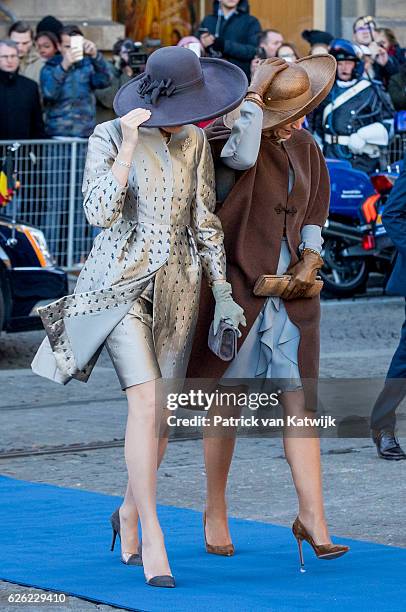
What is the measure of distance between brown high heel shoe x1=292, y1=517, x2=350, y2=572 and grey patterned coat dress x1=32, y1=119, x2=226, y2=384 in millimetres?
737

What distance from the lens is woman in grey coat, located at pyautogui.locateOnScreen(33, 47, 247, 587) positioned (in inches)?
220

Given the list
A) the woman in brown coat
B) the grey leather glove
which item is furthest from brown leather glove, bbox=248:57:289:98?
the grey leather glove

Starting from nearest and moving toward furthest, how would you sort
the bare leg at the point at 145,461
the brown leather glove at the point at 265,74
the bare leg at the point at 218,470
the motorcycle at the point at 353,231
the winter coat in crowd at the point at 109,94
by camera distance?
the bare leg at the point at 145,461 < the brown leather glove at the point at 265,74 < the bare leg at the point at 218,470 < the motorcycle at the point at 353,231 < the winter coat in crowd at the point at 109,94

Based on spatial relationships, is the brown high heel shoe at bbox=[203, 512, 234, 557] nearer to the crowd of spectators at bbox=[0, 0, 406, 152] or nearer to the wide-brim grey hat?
the wide-brim grey hat

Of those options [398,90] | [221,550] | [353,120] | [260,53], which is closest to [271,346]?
[221,550]

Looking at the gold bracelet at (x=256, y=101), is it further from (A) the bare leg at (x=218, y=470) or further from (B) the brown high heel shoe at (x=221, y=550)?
(B) the brown high heel shoe at (x=221, y=550)

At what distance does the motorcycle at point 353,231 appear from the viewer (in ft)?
48.9

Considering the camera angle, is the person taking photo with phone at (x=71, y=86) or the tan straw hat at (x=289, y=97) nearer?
the tan straw hat at (x=289, y=97)

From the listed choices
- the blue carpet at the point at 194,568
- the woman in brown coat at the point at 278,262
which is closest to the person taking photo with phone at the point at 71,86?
the blue carpet at the point at 194,568

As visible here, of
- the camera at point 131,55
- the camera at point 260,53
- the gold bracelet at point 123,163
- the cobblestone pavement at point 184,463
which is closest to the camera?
the gold bracelet at point 123,163

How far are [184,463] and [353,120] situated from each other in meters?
8.17

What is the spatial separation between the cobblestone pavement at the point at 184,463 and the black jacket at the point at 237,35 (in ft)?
18.1

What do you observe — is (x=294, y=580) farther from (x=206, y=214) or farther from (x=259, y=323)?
(x=206, y=214)

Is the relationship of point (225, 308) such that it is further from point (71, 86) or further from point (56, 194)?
point (71, 86)
